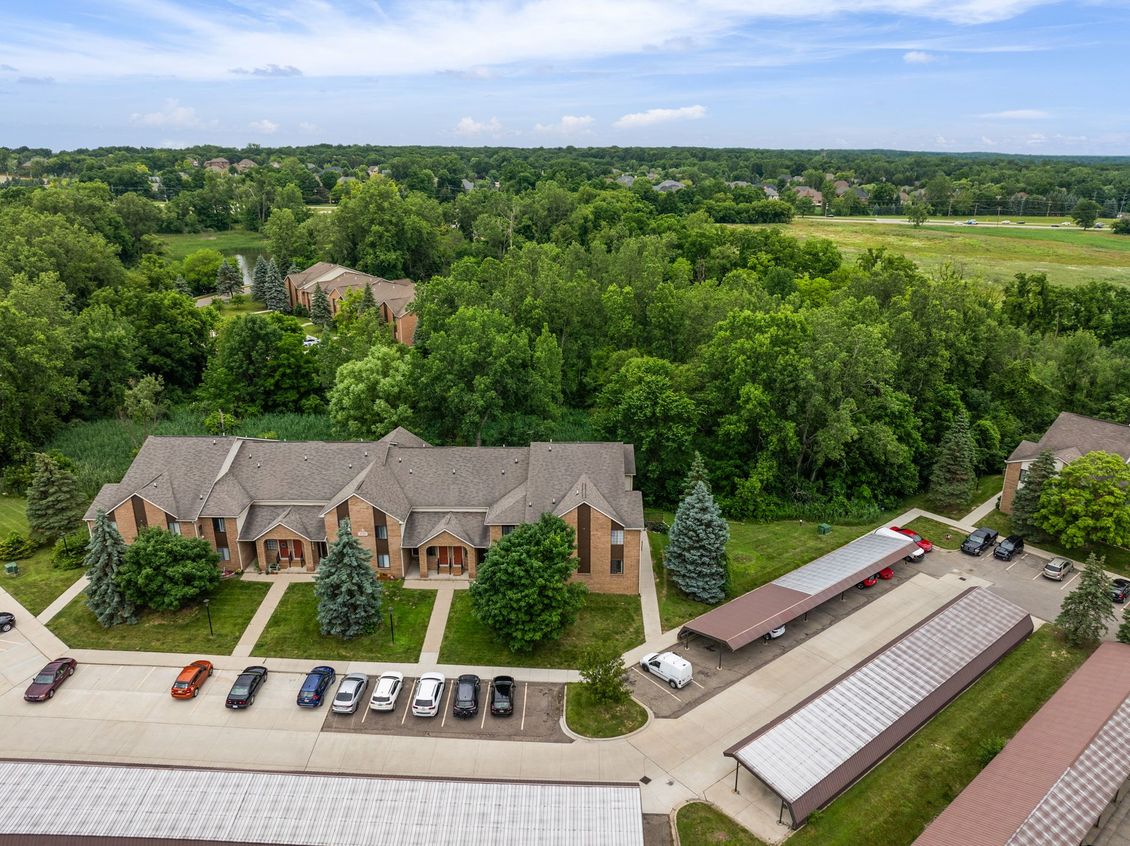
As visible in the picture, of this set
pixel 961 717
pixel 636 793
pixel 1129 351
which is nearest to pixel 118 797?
pixel 636 793

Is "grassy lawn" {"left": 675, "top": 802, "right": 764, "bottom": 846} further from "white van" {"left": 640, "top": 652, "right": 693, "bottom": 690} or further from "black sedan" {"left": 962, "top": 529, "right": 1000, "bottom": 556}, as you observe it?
"black sedan" {"left": 962, "top": 529, "right": 1000, "bottom": 556}

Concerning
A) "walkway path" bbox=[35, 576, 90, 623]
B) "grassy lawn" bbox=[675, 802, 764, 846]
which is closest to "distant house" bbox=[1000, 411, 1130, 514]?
"grassy lawn" bbox=[675, 802, 764, 846]

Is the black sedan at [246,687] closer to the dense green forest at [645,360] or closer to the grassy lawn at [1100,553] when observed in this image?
the dense green forest at [645,360]

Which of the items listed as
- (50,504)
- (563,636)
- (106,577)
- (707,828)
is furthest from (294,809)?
(50,504)

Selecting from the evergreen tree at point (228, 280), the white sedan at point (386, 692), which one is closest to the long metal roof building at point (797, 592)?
the white sedan at point (386, 692)

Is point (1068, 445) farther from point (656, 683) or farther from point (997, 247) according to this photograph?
point (997, 247)

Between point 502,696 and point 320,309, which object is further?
point 320,309
